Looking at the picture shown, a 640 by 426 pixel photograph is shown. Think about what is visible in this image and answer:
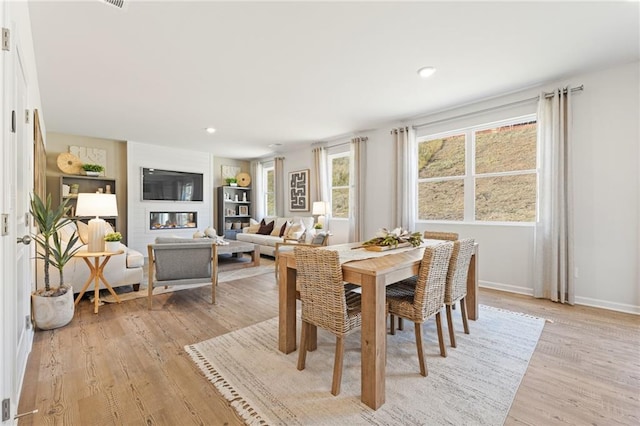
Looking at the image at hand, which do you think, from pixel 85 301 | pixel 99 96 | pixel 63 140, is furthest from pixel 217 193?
pixel 85 301

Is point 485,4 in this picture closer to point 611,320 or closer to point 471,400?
point 471,400

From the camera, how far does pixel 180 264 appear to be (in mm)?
3174

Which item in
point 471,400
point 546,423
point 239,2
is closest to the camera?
point 546,423

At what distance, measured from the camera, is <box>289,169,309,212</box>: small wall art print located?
6.58 metres

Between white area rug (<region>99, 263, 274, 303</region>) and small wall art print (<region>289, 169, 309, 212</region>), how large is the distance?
5.83ft

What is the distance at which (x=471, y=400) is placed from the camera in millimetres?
1622

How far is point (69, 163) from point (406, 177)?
619 cm

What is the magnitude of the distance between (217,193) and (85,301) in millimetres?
4645

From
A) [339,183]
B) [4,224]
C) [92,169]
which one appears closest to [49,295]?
[4,224]

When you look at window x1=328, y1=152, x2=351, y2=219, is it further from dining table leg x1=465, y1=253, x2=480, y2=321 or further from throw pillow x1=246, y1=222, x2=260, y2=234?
dining table leg x1=465, y1=253, x2=480, y2=321

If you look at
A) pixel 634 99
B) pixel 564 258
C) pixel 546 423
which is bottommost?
pixel 546 423

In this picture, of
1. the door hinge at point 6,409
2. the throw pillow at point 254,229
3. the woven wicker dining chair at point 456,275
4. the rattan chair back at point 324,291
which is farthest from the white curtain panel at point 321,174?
the door hinge at point 6,409

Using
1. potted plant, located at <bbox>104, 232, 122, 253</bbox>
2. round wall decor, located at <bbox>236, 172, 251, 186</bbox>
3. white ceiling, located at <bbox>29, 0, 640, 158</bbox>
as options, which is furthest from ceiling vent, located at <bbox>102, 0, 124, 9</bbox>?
round wall decor, located at <bbox>236, 172, 251, 186</bbox>

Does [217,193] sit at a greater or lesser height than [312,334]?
greater
